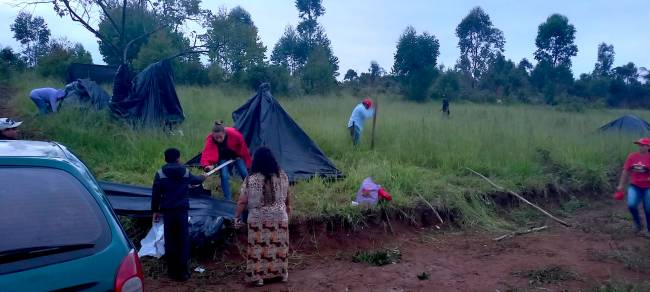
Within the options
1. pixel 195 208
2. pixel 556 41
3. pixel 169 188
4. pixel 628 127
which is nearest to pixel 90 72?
pixel 195 208

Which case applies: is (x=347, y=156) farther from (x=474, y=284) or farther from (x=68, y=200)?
(x=68, y=200)

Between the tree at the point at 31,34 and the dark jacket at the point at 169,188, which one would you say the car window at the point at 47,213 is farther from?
the tree at the point at 31,34

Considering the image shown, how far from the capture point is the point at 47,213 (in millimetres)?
→ 2449

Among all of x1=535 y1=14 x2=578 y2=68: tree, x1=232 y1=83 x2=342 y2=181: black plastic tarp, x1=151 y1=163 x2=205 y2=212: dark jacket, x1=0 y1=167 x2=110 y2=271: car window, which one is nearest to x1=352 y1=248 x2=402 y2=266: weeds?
x1=151 y1=163 x2=205 y2=212: dark jacket

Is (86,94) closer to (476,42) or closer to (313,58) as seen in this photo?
(313,58)

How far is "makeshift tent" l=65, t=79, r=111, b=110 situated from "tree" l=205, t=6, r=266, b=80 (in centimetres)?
499

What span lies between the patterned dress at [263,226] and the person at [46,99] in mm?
8626

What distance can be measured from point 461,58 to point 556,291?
3544 cm

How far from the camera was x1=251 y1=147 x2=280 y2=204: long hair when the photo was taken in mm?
5410

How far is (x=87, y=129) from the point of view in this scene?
34.4 ft

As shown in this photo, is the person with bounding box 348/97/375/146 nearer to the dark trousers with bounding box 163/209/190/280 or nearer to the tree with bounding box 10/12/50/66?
the dark trousers with bounding box 163/209/190/280

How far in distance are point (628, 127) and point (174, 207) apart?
1531 cm

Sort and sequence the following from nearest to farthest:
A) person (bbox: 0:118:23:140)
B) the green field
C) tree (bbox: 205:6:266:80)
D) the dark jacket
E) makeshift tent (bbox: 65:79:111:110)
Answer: the dark jacket
person (bbox: 0:118:23:140)
the green field
makeshift tent (bbox: 65:79:111:110)
tree (bbox: 205:6:266:80)

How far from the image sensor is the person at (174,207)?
Answer: 5359mm
